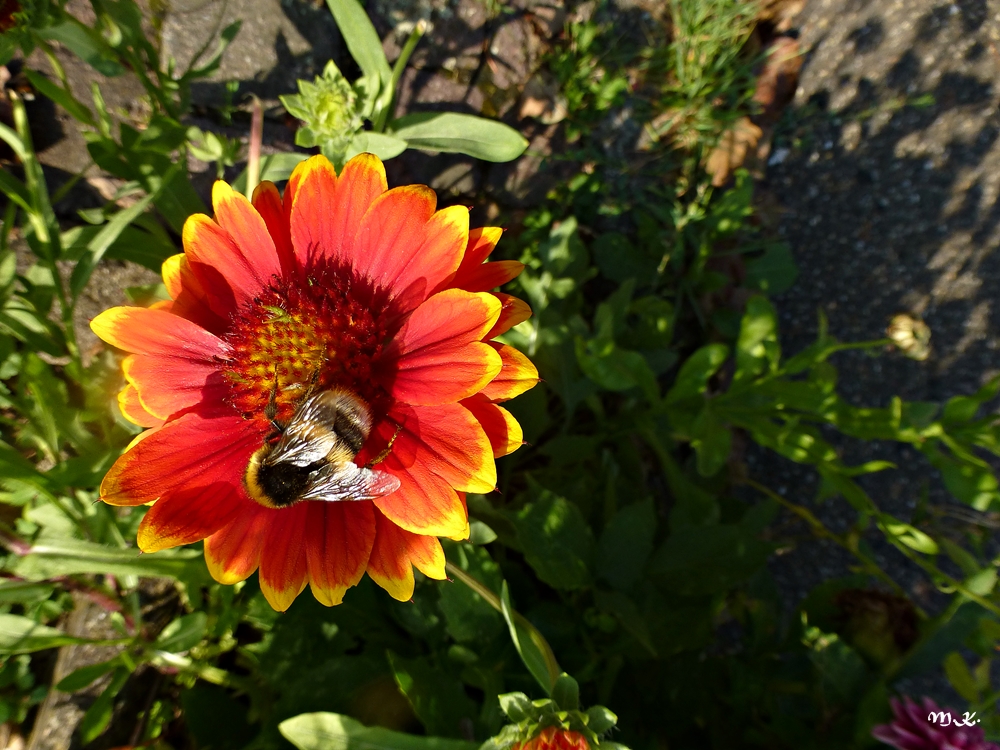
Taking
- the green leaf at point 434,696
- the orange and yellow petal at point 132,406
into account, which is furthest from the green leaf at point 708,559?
the orange and yellow petal at point 132,406

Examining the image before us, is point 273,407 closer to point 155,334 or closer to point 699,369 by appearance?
point 155,334

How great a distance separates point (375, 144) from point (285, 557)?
728 millimetres

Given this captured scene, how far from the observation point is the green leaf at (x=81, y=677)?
4.03 feet

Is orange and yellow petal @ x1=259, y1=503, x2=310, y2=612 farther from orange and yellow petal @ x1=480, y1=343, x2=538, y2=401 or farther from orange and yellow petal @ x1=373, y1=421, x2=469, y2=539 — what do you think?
orange and yellow petal @ x1=480, y1=343, x2=538, y2=401

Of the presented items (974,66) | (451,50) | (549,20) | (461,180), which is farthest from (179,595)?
(974,66)

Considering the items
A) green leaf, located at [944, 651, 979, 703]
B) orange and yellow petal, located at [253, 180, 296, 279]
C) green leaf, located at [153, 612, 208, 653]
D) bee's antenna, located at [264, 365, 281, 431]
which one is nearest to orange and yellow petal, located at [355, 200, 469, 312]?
orange and yellow petal, located at [253, 180, 296, 279]

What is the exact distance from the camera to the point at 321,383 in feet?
3.28

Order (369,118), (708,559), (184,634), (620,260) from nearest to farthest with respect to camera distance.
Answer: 1. (369,118)
2. (184,634)
3. (708,559)
4. (620,260)

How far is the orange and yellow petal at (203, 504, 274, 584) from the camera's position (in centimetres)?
91

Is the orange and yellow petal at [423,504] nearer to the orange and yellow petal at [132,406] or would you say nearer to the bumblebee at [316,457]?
the bumblebee at [316,457]

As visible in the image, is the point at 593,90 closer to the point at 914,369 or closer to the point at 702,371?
the point at 702,371

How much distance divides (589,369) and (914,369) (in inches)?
52.5

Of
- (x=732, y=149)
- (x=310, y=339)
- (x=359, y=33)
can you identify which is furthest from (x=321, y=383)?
(x=732, y=149)

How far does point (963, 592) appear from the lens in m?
1.21
